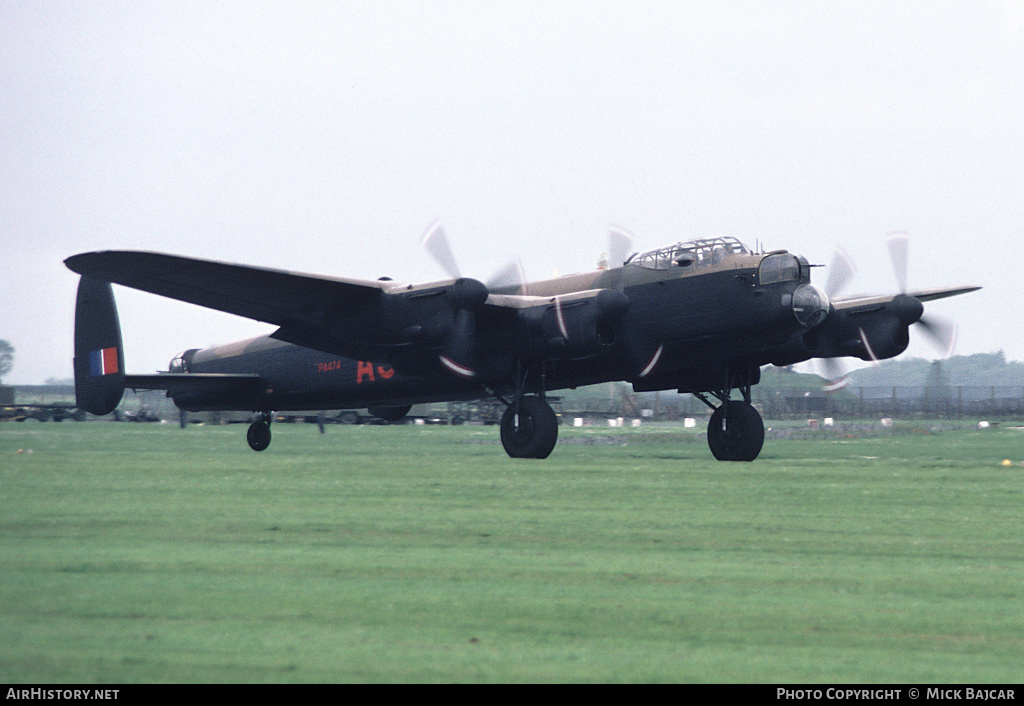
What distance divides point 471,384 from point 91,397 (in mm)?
13296

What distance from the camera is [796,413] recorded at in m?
108

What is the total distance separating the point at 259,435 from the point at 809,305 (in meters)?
20.1

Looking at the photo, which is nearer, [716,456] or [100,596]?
[100,596]

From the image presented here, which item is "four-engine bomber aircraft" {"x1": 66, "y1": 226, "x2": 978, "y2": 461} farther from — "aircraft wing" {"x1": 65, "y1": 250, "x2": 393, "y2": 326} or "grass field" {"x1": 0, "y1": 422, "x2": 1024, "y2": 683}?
"grass field" {"x1": 0, "y1": 422, "x2": 1024, "y2": 683}

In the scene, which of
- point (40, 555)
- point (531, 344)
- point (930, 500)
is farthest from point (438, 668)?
point (531, 344)

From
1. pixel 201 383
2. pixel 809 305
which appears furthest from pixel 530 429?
pixel 201 383

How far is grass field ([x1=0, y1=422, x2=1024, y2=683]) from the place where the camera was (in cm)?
679

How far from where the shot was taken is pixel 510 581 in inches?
379

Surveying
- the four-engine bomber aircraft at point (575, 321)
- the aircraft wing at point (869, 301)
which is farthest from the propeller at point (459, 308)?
the aircraft wing at point (869, 301)

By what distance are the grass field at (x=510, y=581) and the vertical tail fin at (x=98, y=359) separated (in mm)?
15552

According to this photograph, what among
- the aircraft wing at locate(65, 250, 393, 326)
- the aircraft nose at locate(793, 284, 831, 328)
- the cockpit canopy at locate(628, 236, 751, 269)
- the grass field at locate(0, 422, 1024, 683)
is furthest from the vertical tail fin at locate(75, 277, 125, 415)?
the aircraft nose at locate(793, 284, 831, 328)

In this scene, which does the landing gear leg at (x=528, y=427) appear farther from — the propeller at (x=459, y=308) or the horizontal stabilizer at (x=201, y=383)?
the horizontal stabilizer at (x=201, y=383)

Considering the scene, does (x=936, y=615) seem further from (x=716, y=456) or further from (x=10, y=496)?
(x=716, y=456)

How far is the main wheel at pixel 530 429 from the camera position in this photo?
27.7 metres
